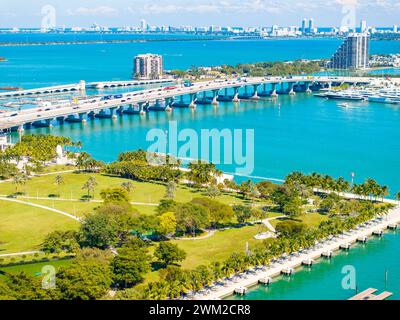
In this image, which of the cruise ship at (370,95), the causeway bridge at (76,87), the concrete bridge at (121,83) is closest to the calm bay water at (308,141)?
the cruise ship at (370,95)

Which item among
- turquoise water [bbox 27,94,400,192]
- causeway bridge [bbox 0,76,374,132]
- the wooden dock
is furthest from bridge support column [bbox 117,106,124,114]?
the wooden dock

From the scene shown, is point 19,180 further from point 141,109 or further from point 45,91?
point 45,91

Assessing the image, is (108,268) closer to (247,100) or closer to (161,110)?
(161,110)

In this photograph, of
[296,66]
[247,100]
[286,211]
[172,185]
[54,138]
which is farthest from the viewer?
[296,66]

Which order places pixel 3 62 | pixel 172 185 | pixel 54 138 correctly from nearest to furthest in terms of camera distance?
pixel 172 185, pixel 54 138, pixel 3 62

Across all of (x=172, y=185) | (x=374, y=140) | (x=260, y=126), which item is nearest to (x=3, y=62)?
(x=260, y=126)

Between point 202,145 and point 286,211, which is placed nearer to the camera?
point 286,211

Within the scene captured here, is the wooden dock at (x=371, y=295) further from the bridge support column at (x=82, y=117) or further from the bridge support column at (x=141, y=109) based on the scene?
the bridge support column at (x=141, y=109)

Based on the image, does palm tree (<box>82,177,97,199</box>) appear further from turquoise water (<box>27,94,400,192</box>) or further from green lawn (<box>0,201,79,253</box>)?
turquoise water (<box>27,94,400,192</box>)
